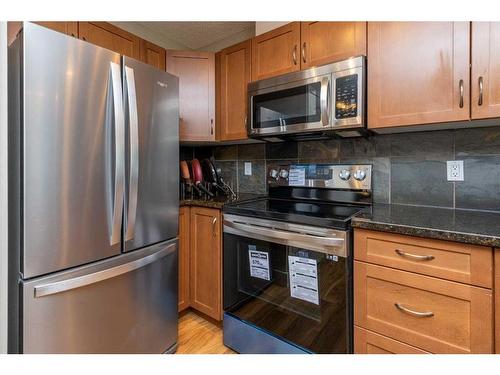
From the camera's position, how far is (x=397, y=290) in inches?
44.6

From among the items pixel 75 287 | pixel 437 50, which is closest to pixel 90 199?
pixel 75 287

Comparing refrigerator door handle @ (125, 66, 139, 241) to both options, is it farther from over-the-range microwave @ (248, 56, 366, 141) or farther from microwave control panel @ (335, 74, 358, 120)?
microwave control panel @ (335, 74, 358, 120)

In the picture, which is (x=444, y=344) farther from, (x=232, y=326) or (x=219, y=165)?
(x=219, y=165)

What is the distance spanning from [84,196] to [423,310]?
1486mm

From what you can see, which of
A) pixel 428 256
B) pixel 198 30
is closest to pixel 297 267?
pixel 428 256

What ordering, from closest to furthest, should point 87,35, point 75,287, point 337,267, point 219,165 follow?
point 75,287
point 337,267
point 87,35
point 219,165

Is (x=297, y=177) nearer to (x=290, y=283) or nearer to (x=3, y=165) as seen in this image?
(x=290, y=283)

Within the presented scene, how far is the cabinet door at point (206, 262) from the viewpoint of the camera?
1801 mm

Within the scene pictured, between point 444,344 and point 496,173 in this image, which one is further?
point 496,173

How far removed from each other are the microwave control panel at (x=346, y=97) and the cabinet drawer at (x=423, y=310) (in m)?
0.79

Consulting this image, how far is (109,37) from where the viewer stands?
1.71m

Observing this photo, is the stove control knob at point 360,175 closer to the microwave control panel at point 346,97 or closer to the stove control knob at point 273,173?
the microwave control panel at point 346,97

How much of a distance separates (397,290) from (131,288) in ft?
4.12

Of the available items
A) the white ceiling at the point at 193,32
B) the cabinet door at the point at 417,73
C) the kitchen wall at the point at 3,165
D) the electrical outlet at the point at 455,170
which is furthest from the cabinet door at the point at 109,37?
the electrical outlet at the point at 455,170
